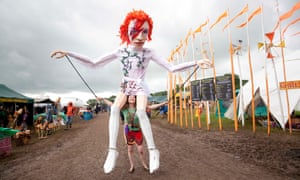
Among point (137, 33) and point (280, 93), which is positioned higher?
point (137, 33)

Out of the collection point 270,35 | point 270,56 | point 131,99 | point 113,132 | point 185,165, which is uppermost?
point 270,35

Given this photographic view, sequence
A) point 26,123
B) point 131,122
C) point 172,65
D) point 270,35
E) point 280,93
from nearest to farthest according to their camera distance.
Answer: point 172,65
point 131,122
point 270,35
point 280,93
point 26,123

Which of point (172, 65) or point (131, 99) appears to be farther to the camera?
point (172, 65)

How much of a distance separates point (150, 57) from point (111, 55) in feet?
2.15

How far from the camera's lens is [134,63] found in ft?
9.38

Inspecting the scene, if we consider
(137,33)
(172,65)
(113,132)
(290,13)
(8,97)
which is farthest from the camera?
(8,97)

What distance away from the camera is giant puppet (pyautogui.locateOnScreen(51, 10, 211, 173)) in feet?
8.80

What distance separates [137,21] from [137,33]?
175mm

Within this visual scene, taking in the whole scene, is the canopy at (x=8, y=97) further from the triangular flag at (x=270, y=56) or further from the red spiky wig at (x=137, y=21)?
the triangular flag at (x=270, y=56)

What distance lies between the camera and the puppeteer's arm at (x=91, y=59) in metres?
2.70

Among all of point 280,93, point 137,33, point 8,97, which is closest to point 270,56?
point 280,93

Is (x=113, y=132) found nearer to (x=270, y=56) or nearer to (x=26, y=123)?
(x=270, y=56)

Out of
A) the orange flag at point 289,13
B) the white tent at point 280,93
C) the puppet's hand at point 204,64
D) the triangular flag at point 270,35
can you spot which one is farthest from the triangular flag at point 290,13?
the puppet's hand at point 204,64

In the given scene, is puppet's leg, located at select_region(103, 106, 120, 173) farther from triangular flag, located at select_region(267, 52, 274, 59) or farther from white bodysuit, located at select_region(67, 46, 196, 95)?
triangular flag, located at select_region(267, 52, 274, 59)
